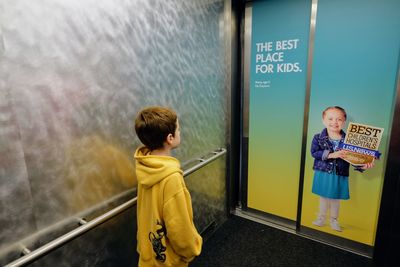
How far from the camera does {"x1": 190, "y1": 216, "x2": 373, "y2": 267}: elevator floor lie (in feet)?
6.13

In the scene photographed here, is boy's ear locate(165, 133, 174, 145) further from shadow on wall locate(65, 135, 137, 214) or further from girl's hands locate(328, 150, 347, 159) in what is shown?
girl's hands locate(328, 150, 347, 159)

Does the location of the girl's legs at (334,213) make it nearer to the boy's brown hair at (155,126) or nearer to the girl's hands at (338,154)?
the girl's hands at (338,154)

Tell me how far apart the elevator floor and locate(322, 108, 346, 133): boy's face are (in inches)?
40.5

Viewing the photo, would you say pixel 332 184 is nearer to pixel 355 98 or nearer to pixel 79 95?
pixel 355 98

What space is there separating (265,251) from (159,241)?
1.27 m

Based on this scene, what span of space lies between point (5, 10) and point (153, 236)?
1.03 metres

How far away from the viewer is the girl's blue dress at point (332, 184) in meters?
1.92

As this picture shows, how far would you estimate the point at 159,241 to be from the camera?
1.09 metres

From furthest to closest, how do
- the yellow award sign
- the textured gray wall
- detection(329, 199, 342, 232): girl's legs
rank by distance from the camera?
1. detection(329, 199, 342, 232): girl's legs
2. the yellow award sign
3. the textured gray wall

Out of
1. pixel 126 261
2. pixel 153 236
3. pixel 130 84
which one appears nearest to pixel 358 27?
pixel 130 84

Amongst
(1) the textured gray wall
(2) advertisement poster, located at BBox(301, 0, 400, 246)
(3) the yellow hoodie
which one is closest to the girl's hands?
(2) advertisement poster, located at BBox(301, 0, 400, 246)

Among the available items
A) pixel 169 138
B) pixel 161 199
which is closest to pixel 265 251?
pixel 161 199

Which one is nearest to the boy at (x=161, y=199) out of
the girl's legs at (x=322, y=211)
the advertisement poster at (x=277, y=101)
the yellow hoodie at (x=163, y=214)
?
the yellow hoodie at (x=163, y=214)

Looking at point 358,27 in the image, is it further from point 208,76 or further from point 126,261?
point 126,261
